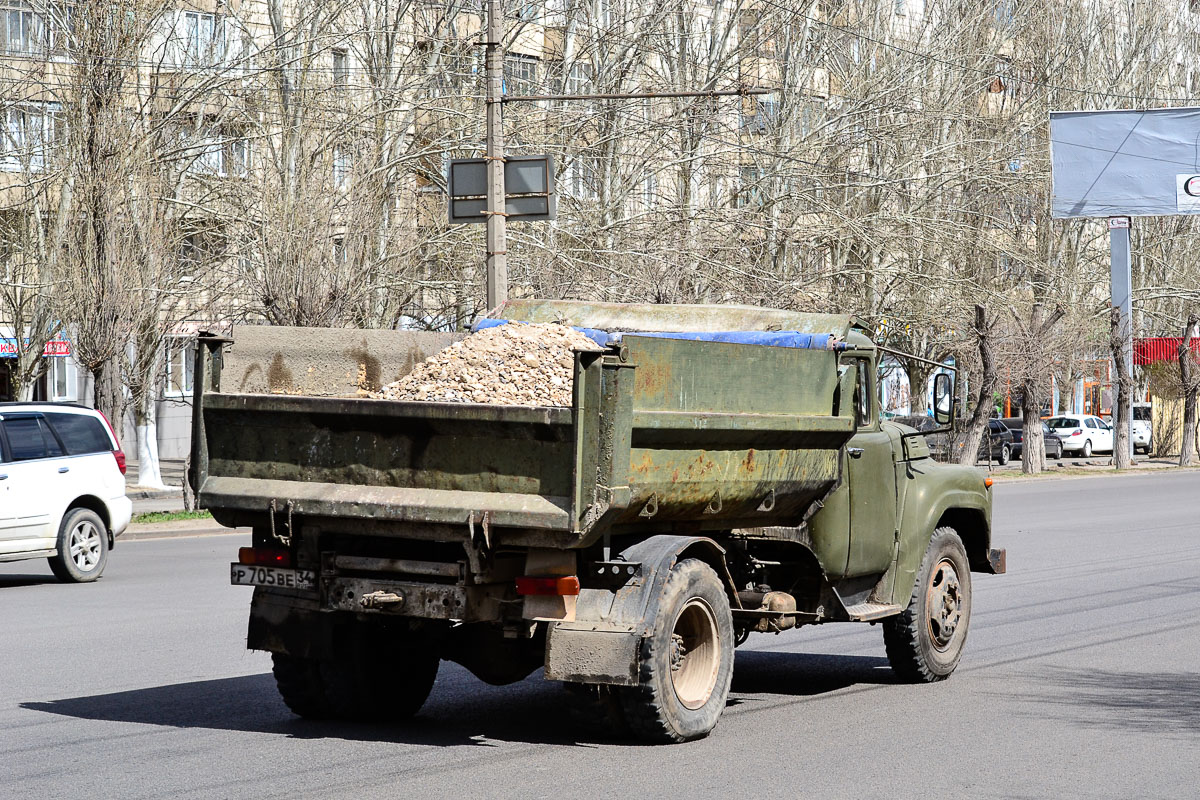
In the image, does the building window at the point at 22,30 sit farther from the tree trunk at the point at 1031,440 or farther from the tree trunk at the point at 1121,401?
the tree trunk at the point at 1121,401

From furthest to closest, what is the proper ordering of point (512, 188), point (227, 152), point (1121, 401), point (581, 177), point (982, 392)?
point (1121, 401)
point (982, 392)
point (581, 177)
point (227, 152)
point (512, 188)

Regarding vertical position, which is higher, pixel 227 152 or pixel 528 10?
pixel 528 10

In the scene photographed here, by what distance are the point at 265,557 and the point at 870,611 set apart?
3.38m

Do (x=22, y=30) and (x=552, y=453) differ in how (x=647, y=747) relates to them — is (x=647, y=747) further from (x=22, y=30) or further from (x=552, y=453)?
(x=22, y=30)

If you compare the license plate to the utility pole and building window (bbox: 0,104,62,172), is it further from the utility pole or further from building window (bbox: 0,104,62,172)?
building window (bbox: 0,104,62,172)

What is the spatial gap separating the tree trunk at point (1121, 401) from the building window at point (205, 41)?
26137 mm

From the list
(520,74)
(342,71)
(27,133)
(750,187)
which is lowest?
(750,187)

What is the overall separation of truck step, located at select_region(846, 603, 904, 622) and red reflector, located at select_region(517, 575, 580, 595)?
7.40ft

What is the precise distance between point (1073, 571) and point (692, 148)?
52.7 ft

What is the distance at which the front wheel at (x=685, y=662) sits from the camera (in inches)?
281

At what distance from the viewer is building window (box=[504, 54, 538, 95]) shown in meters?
29.0

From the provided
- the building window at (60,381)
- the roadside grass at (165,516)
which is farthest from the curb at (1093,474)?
the building window at (60,381)

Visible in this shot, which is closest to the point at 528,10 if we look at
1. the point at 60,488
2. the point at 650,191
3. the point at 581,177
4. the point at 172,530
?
the point at 581,177

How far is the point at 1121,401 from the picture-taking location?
153 ft
